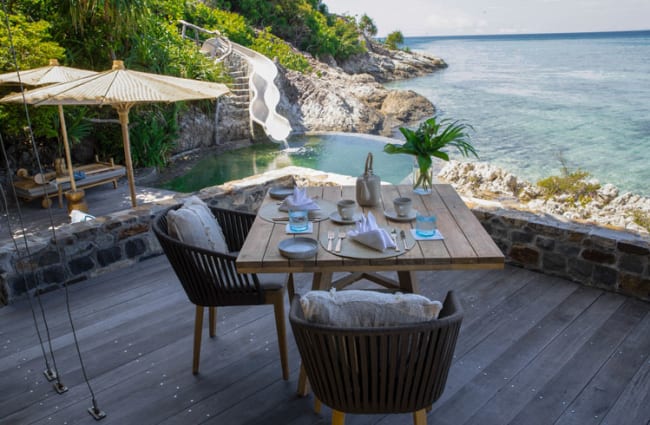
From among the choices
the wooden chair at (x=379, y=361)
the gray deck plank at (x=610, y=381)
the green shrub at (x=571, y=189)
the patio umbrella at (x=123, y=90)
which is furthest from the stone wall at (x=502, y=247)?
the green shrub at (x=571, y=189)

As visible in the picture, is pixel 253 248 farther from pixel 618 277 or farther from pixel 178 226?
pixel 618 277

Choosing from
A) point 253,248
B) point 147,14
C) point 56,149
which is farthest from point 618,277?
point 147,14

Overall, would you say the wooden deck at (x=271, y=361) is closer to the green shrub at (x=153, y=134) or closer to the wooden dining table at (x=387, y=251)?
the wooden dining table at (x=387, y=251)

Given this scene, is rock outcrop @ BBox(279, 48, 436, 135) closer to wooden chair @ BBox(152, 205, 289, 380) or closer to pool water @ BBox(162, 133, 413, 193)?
pool water @ BBox(162, 133, 413, 193)

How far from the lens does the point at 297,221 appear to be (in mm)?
2252

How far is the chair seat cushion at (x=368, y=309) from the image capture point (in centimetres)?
140

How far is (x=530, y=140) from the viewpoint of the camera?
1647 cm

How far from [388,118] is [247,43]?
4887mm

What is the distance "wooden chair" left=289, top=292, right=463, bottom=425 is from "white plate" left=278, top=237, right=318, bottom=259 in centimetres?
38

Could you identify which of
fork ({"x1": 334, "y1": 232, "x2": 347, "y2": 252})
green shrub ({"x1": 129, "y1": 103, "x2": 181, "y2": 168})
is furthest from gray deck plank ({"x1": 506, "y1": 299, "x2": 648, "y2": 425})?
green shrub ({"x1": 129, "y1": 103, "x2": 181, "y2": 168})

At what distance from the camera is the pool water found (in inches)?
342

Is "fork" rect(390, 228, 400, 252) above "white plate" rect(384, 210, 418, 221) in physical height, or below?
below

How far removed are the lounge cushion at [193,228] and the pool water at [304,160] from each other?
18.5 feet

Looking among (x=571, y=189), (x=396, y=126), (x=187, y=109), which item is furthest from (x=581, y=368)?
(x=396, y=126)
